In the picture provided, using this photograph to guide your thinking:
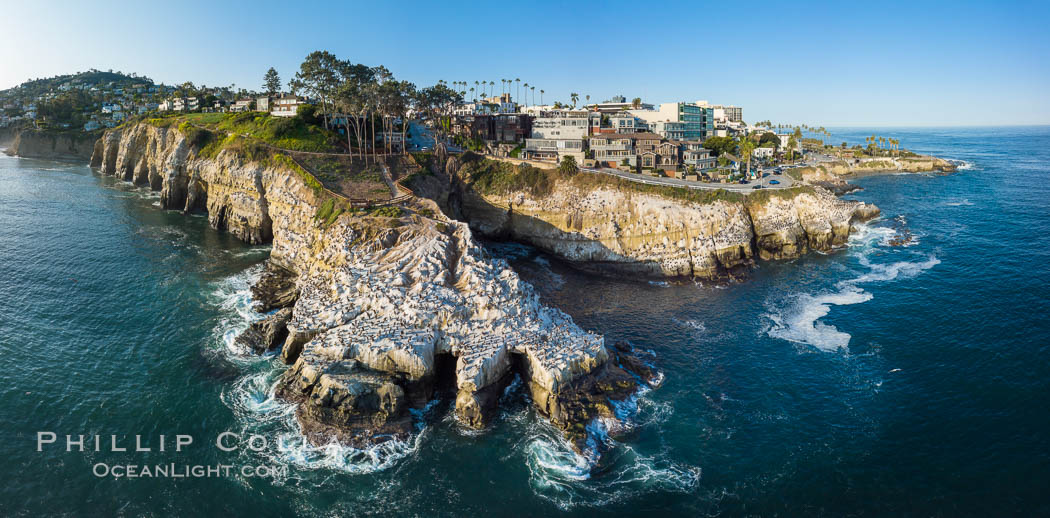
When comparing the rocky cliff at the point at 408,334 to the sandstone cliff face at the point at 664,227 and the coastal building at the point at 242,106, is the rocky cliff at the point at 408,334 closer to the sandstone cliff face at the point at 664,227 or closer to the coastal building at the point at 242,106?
the sandstone cliff face at the point at 664,227

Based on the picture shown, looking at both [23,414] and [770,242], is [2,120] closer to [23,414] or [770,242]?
[23,414]

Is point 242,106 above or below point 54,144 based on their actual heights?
above

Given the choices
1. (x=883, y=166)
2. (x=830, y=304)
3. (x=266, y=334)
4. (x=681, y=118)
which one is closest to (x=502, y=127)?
(x=681, y=118)

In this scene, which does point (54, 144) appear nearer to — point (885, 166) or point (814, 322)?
point (814, 322)

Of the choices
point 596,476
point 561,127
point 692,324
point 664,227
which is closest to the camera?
point 596,476

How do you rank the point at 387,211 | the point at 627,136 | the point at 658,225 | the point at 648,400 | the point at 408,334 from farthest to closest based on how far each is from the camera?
1. the point at 627,136
2. the point at 658,225
3. the point at 387,211
4. the point at 408,334
5. the point at 648,400

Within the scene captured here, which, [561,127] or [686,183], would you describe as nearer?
[686,183]

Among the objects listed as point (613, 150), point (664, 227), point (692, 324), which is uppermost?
point (613, 150)

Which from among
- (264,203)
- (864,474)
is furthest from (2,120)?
(864,474)

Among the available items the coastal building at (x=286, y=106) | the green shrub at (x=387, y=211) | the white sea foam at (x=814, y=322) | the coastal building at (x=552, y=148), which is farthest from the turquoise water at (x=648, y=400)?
the coastal building at (x=286, y=106)
